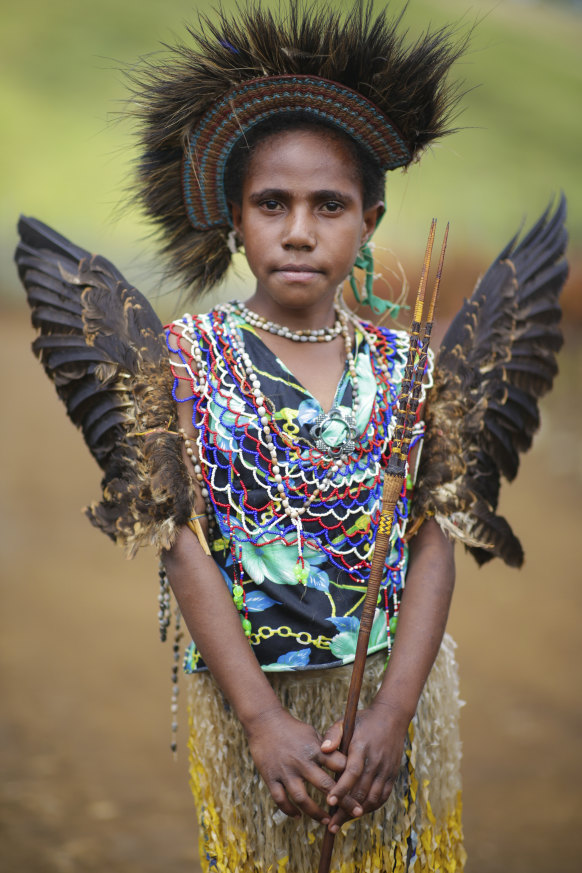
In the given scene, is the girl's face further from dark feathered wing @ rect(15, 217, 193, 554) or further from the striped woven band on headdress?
dark feathered wing @ rect(15, 217, 193, 554)

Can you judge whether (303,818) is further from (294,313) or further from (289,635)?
(294,313)

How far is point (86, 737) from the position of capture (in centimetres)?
373

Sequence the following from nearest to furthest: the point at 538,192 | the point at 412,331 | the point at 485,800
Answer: the point at 412,331
the point at 485,800
the point at 538,192

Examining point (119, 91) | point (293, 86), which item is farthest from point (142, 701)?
point (119, 91)

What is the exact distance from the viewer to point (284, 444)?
5.73ft

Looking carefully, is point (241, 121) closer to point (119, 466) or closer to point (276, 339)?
point (276, 339)

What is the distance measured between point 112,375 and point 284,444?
0.38m

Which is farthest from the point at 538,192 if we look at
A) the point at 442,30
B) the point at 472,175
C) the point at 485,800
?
the point at 442,30

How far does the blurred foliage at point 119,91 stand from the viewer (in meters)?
11.2

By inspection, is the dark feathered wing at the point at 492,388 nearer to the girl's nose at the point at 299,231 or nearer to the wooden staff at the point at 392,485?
the wooden staff at the point at 392,485

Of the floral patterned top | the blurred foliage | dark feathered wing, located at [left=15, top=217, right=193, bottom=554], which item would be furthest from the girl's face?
the blurred foliage

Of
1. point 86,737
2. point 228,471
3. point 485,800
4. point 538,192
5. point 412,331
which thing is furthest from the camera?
point 538,192

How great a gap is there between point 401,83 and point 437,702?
1302 mm

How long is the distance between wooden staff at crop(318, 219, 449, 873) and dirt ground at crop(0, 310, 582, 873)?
5.60ft
